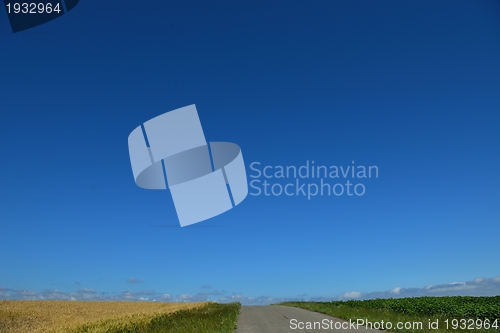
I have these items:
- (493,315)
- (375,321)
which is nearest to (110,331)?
(375,321)

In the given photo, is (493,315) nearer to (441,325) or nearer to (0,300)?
(441,325)

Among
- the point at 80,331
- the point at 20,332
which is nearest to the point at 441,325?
the point at 80,331

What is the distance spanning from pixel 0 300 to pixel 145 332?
1855 inches

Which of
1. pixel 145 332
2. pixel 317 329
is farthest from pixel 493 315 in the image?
pixel 145 332

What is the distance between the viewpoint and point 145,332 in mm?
20484

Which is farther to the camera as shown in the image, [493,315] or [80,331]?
[493,315]

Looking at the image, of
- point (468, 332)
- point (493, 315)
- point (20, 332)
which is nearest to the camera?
point (468, 332)

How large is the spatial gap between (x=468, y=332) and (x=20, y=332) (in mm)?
24143

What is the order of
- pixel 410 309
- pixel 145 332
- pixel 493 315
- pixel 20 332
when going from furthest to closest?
pixel 410 309
pixel 493 315
pixel 20 332
pixel 145 332

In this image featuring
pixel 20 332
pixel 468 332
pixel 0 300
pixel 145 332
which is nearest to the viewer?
pixel 468 332

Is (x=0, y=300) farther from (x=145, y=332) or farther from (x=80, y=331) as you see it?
(x=145, y=332)

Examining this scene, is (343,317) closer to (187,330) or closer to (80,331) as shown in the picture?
(187,330)

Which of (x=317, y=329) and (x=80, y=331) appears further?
(x=80, y=331)

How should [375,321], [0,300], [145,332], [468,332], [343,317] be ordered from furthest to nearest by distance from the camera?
[0,300] → [343,317] → [375,321] → [145,332] → [468,332]
